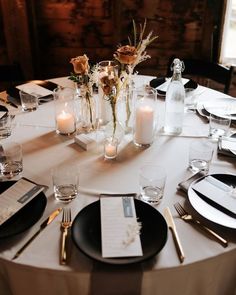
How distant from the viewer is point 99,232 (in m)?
0.97

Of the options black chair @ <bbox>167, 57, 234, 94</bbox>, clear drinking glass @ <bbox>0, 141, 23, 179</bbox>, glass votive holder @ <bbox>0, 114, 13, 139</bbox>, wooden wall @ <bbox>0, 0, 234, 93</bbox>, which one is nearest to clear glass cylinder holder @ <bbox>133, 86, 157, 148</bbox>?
clear drinking glass @ <bbox>0, 141, 23, 179</bbox>

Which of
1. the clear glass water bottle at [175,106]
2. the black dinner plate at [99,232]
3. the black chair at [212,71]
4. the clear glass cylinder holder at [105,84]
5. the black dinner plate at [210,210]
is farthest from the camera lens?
the black chair at [212,71]

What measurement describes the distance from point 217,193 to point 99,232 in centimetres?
42

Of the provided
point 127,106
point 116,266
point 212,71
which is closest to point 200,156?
point 127,106

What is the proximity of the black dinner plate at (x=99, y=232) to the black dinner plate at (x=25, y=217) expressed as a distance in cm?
13

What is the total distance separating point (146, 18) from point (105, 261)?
246 centimetres

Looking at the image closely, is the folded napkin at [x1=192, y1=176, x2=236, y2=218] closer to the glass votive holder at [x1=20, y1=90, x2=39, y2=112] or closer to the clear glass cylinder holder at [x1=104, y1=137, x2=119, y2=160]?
the clear glass cylinder holder at [x1=104, y1=137, x2=119, y2=160]

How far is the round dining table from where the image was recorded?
881mm

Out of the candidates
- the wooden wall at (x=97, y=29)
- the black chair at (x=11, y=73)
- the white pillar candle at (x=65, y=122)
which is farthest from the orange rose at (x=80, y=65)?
the wooden wall at (x=97, y=29)

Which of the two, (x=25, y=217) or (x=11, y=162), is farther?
(x=11, y=162)

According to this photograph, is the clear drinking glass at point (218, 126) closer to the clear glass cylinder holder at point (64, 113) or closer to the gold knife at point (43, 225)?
the clear glass cylinder holder at point (64, 113)

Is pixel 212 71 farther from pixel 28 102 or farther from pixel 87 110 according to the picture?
pixel 28 102

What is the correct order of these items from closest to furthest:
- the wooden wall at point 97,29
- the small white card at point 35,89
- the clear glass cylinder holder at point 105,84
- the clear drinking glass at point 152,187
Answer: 1. the clear drinking glass at point 152,187
2. the clear glass cylinder holder at point 105,84
3. the small white card at point 35,89
4. the wooden wall at point 97,29

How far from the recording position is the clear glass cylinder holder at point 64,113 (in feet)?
4.96
